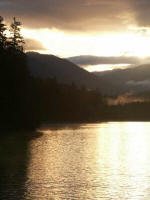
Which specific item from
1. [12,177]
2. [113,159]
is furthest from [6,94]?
[12,177]

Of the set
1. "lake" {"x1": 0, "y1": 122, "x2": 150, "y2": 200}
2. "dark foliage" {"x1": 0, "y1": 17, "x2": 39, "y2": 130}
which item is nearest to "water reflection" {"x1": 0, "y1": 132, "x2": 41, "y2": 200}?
"lake" {"x1": 0, "y1": 122, "x2": 150, "y2": 200}

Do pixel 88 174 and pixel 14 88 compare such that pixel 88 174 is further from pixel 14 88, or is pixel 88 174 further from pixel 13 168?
pixel 14 88

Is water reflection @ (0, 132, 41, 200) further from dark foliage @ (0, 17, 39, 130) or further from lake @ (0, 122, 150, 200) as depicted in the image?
dark foliage @ (0, 17, 39, 130)

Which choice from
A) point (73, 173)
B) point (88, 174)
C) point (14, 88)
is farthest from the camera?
point (14, 88)

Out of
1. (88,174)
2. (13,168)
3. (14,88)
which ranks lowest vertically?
(88,174)

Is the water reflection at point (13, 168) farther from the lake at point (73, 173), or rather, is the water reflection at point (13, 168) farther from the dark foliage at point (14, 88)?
the dark foliage at point (14, 88)

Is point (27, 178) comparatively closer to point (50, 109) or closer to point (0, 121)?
point (0, 121)

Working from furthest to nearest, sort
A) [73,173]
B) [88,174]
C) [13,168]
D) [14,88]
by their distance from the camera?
[14,88] → [13,168] → [73,173] → [88,174]

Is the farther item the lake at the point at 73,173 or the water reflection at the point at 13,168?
the water reflection at the point at 13,168

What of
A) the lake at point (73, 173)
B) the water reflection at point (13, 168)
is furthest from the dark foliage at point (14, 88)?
the lake at point (73, 173)

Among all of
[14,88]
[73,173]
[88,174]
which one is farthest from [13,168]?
[14,88]

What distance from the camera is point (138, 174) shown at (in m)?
39.2

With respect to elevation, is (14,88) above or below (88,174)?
above

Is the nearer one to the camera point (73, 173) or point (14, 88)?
point (73, 173)
